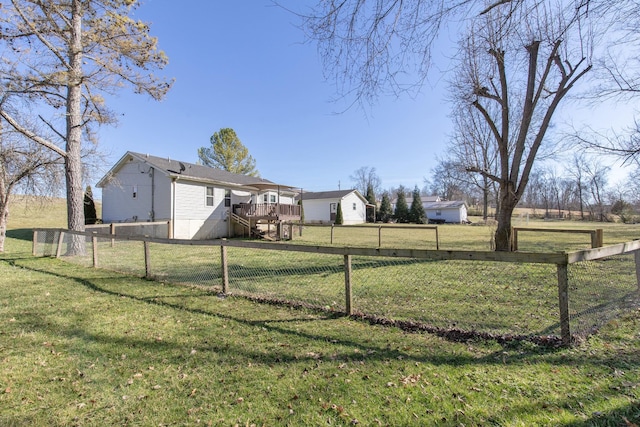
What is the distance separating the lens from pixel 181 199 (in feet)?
52.4

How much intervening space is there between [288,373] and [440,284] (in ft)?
14.8

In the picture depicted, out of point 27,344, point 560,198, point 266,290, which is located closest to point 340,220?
point 266,290

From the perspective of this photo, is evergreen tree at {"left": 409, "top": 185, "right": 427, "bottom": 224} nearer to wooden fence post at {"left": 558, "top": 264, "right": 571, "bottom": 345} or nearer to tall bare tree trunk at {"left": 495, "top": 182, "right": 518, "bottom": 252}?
tall bare tree trunk at {"left": 495, "top": 182, "right": 518, "bottom": 252}

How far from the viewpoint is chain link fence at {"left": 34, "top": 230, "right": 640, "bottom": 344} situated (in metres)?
3.60

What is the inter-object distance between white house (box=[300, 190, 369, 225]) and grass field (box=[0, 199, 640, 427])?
1199 inches

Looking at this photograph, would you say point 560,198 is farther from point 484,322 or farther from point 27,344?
point 27,344

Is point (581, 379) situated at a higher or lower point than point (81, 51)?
lower

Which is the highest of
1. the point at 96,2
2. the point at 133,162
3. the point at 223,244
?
the point at 96,2

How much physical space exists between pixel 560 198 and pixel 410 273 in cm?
7776

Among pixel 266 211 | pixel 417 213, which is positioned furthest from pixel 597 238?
pixel 417 213

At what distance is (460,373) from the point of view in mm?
2631

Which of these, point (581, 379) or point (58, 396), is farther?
point (581, 379)

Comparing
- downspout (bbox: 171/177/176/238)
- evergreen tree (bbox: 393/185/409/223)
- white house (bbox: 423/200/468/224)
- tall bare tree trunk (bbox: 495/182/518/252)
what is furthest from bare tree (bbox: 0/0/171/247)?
white house (bbox: 423/200/468/224)

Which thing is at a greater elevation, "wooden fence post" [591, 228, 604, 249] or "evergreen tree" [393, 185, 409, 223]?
"evergreen tree" [393, 185, 409, 223]
